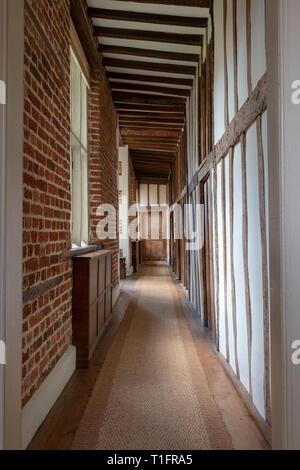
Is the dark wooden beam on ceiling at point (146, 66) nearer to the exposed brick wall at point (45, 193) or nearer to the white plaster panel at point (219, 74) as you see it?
the white plaster panel at point (219, 74)

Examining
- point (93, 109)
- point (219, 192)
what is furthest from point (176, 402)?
point (93, 109)

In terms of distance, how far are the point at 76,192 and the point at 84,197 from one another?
0.21 meters

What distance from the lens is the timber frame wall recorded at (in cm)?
184

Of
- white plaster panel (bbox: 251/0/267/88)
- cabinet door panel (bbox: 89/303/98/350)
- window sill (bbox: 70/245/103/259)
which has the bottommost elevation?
cabinet door panel (bbox: 89/303/98/350)

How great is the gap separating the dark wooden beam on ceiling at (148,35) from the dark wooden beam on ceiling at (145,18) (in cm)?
26

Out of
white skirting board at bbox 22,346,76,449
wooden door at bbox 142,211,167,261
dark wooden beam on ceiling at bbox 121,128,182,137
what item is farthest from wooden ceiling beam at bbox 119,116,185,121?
wooden door at bbox 142,211,167,261

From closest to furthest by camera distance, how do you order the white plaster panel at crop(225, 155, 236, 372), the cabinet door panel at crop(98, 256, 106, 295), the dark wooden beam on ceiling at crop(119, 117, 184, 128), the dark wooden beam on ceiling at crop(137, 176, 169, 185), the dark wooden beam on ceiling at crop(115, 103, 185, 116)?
the white plaster panel at crop(225, 155, 236, 372) → the cabinet door panel at crop(98, 256, 106, 295) → the dark wooden beam on ceiling at crop(115, 103, 185, 116) → the dark wooden beam on ceiling at crop(119, 117, 184, 128) → the dark wooden beam on ceiling at crop(137, 176, 169, 185)

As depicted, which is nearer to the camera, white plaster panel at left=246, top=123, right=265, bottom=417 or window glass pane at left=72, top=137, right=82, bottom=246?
white plaster panel at left=246, top=123, right=265, bottom=417

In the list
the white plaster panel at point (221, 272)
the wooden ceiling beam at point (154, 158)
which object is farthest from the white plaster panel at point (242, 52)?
the wooden ceiling beam at point (154, 158)

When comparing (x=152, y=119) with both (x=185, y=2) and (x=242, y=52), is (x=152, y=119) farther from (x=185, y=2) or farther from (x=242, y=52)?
(x=242, y=52)

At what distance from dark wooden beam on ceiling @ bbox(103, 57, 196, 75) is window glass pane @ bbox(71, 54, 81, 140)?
0.97 m

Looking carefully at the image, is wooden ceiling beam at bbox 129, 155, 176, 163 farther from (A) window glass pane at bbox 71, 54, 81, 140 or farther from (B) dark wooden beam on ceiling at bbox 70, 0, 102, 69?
(A) window glass pane at bbox 71, 54, 81, 140

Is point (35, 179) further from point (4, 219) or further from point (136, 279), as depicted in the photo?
point (136, 279)

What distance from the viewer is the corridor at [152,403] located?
1738 mm
